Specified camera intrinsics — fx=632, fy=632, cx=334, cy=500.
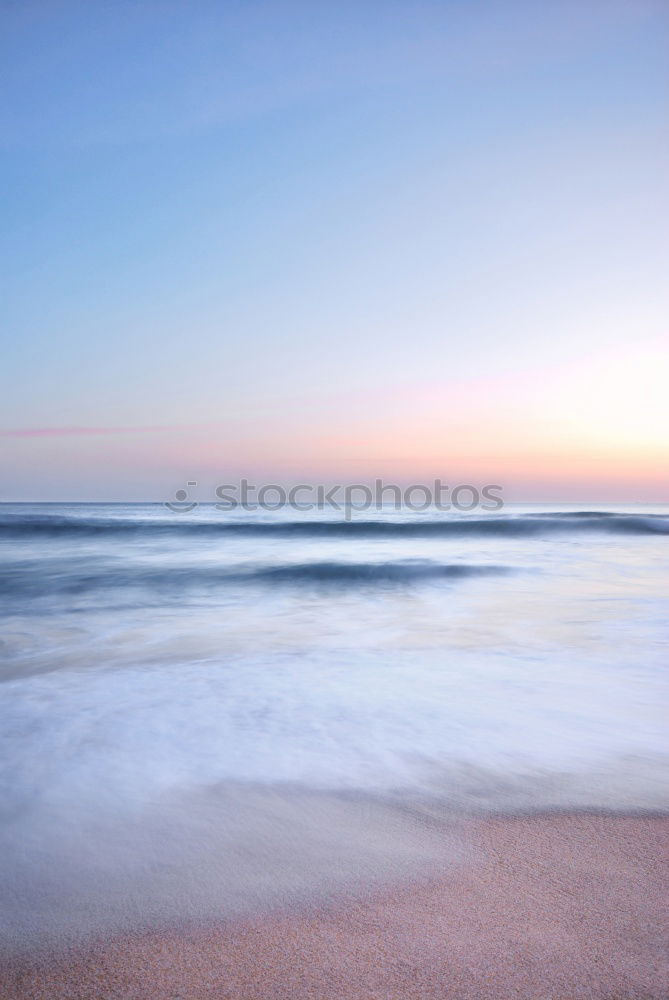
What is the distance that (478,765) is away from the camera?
9.48 ft

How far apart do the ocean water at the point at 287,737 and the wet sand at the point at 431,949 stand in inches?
5.5

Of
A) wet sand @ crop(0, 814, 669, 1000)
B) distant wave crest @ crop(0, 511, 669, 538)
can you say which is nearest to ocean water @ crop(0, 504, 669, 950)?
wet sand @ crop(0, 814, 669, 1000)

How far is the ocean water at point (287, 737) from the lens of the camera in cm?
203

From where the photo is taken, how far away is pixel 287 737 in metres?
3.33

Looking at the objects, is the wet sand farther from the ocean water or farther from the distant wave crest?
the distant wave crest

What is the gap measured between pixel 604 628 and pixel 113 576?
791 centimetres

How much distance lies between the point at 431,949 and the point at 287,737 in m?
1.79

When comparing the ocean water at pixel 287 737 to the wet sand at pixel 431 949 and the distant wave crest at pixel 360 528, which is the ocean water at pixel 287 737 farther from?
the distant wave crest at pixel 360 528

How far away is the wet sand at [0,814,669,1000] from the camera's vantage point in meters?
1.50

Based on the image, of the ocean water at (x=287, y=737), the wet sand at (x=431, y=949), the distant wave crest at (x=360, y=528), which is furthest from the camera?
the distant wave crest at (x=360, y=528)

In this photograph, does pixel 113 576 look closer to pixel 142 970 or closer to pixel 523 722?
pixel 523 722

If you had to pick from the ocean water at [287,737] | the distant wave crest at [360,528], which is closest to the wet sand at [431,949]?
the ocean water at [287,737]

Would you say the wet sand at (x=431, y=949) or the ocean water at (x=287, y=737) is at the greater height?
the wet sand at (x=431, y=949)

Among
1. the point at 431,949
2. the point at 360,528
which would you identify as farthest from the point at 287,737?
the point at 360,528
